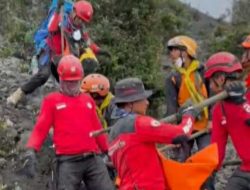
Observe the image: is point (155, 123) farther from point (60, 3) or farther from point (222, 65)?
point (60, 3)

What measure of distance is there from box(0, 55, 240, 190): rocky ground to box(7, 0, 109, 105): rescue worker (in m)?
0.42

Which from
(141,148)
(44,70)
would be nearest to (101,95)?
(44,70)

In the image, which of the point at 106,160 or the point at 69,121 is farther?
the point at 106,160

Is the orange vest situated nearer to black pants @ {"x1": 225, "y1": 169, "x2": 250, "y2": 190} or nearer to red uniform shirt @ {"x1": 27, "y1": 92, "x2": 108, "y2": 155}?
red uniform shirt @ {"x1": 27, "y1": 92, "x2": 108, "y2": 155}

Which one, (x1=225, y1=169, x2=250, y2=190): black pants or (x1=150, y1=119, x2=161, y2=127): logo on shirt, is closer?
(x1=150, y1=119, x2=161, y2=127): logo on shirt

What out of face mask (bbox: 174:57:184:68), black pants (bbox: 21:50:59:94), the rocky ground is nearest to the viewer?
face mask (bbox: 174:57:184:68)

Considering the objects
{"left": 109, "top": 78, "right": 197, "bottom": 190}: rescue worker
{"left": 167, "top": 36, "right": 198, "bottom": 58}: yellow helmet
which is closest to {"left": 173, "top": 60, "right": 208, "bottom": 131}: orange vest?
{"left": 167, "top": 36, "right": 198, "bottom": 58}: yellow helmet

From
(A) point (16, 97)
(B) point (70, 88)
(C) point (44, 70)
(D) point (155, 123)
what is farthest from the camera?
(A) point (16, 97)

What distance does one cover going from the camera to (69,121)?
782cm

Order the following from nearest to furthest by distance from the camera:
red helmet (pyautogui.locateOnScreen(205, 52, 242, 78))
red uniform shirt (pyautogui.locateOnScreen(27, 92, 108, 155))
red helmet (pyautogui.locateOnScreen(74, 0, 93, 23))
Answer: red helmet (pyautogui.locateOnScreen(205, 52, 242, 78))
red uniform shirt (pyautogui.locateOnScreen(27, 92, 108, 155))
red helmet (pyautogui.locateOnScreen(74, 0, 93, 23))

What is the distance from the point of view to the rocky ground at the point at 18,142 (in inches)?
350

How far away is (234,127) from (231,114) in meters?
0.14

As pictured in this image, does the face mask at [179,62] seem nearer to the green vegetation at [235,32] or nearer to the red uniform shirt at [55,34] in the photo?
the red uniform shirt at [55,34]

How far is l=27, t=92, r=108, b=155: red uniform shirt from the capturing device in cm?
777
